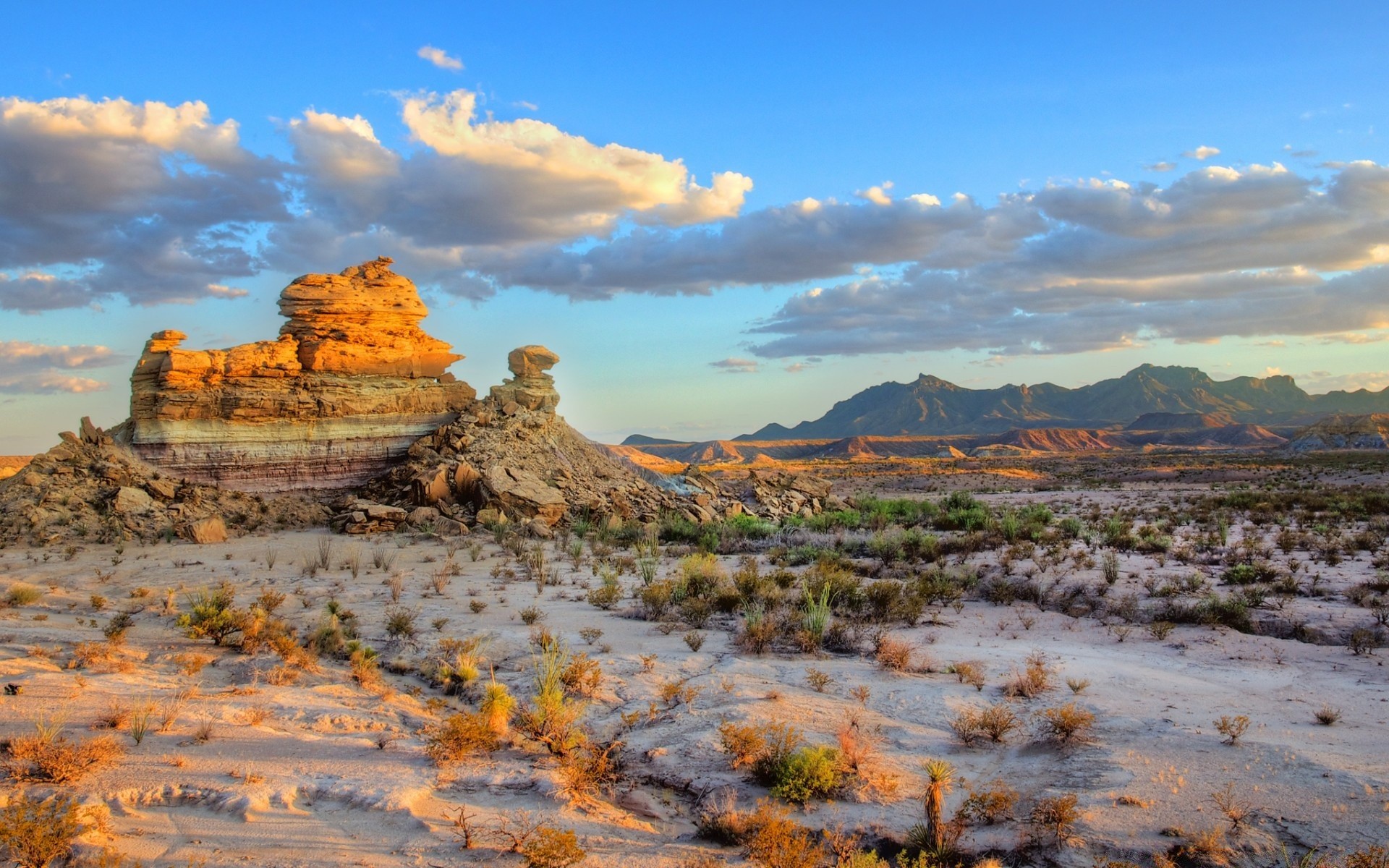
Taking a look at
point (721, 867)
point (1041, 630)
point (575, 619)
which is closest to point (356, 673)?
point (575, 619)

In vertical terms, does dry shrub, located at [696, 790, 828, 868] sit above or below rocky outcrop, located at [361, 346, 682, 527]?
below

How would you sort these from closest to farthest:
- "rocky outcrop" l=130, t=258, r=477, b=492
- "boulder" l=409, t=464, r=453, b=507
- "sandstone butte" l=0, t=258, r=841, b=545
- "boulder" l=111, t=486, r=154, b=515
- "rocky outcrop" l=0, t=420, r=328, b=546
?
"rocky outcrop" l=0, t=420, r=328, b=546 → "boulder" l=111, t=486, r=154, b=515 → "sandstone butte" l=0, t=258, r=841, b=545 → "boulder" l=409, t=464, r=453, b=507 → "rocky outcrop" l=130, t=258, r=477, b=492

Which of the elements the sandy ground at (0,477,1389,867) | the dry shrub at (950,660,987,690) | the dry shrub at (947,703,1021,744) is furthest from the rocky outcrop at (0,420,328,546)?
the dry shrub at (947,703,1021,744)

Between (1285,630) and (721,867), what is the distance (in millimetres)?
8401

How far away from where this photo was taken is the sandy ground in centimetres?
461

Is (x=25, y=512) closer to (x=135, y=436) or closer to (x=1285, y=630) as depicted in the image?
(x=135, y=436)

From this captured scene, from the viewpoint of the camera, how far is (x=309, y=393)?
2105 centimetres

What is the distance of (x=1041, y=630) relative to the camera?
9.67 meters

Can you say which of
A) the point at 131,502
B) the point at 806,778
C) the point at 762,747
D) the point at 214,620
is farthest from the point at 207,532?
the point at 806,778

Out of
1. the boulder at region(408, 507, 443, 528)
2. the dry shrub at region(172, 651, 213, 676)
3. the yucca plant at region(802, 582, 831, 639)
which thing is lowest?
the yucca plant at region(802, 582, 831, 639)

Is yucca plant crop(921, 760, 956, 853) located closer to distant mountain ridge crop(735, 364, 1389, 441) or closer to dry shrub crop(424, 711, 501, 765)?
dry shrub crop(424, 711, 501, 765)

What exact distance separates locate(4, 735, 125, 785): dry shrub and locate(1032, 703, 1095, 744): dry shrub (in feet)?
22.4

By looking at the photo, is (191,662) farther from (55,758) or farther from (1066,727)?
(1066,727)

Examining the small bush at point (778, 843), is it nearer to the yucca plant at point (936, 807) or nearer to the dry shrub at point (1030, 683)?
the yucca plant at point (936, 807)
